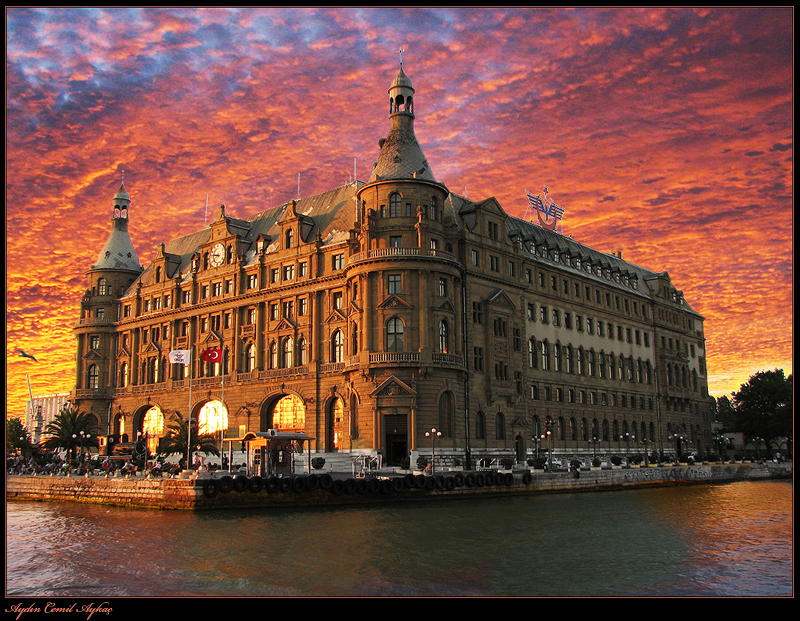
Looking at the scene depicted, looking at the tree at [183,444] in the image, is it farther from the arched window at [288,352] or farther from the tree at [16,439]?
the tree at [16,439]

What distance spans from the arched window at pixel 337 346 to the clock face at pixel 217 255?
25.1m

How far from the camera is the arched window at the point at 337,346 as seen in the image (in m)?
84.9

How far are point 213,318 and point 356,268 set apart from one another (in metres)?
30.8

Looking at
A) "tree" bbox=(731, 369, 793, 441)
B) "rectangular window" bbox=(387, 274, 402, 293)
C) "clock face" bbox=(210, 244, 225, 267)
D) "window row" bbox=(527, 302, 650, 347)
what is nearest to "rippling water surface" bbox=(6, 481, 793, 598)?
"rectangular window" bbox=(387, 274, 402, 293)

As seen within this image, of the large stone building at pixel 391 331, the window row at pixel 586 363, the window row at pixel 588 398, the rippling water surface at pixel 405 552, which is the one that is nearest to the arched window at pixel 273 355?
the large stone building at pixel 391 331

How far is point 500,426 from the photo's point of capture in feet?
286

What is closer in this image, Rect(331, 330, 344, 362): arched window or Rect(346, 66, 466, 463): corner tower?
Rect(346, 66, 466, 463): corner tower

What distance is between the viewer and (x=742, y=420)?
13588 cm

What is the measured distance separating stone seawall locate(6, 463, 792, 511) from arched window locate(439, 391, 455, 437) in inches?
398

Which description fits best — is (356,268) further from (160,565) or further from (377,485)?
(160,565)

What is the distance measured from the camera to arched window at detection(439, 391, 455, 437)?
77688mm

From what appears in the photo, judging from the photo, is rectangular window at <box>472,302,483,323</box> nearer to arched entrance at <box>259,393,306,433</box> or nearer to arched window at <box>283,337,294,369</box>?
arched entrance at <box>259,393,306,433</box>

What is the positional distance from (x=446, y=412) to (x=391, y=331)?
400 inches
